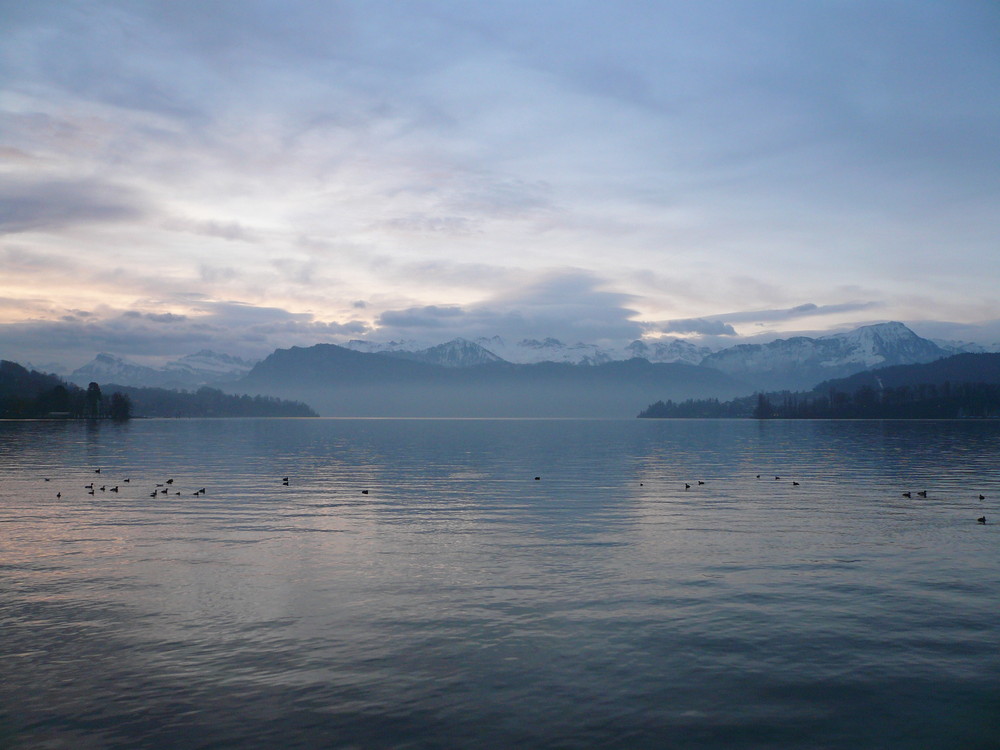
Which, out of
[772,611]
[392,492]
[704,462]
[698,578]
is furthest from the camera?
[704,462]

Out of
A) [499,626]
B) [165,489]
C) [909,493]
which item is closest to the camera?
[499,626]

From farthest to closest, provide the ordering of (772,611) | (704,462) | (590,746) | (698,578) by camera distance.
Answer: (704,462), (698,578), (772,611), (590,746)

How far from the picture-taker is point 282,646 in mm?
26547

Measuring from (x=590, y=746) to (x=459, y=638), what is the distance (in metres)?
9.20

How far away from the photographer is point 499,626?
28.8 m

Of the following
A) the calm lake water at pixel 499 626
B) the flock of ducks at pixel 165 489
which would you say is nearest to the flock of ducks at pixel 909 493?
the flock of ducks at pixel 165 489

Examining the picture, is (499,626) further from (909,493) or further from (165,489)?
(909,493)

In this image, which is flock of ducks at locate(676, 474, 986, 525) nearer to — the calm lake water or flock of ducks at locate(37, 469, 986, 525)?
flock of ducks at locate(37, 469, 986, 525)

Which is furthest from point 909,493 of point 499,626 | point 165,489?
point 165,489

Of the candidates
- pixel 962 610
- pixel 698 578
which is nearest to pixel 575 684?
pixel 698 578

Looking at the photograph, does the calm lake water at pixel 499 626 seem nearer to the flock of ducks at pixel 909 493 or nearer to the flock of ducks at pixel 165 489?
the flock of ducks at pixel 909 493

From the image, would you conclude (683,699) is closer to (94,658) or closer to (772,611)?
(772,611)

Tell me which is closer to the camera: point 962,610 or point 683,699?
point 683,699

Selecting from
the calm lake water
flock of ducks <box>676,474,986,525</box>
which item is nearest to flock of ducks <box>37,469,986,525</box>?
flock of ducks <box>676,474,986,525</box>
